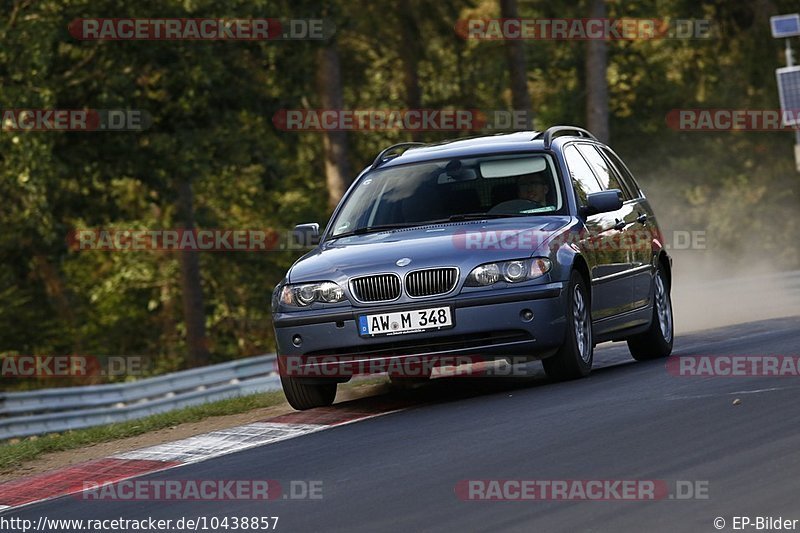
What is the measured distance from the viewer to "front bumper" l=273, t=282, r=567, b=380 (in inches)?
410

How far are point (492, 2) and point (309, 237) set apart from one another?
1462 inches

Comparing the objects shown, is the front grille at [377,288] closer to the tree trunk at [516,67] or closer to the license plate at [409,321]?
the license plate at [409,321]

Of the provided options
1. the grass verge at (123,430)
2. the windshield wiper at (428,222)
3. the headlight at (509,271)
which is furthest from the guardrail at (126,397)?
the headlight at (509,271)

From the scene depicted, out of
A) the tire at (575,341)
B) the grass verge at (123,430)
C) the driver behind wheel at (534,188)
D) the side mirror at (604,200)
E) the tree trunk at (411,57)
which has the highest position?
the tree trunk at (411,57)

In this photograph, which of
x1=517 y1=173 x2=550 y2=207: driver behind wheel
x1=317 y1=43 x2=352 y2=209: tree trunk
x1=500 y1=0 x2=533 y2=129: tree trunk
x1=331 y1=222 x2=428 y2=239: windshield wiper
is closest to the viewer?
x1=331 y1=222 x2=428 y2=239: windshield wiper

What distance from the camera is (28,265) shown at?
3256 centimetres

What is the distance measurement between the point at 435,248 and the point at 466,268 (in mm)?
301

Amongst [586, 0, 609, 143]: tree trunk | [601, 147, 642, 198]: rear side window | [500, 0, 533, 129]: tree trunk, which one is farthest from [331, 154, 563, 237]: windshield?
[500, 0, 533, 129]: tree trunk

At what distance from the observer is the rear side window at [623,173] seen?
13617 mm

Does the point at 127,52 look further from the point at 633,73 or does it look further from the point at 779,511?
the point at 633,73

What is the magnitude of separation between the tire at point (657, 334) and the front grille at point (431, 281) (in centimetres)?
315

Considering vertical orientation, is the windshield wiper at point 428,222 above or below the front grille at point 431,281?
above

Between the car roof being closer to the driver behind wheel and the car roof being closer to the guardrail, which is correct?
the driver behind wheel

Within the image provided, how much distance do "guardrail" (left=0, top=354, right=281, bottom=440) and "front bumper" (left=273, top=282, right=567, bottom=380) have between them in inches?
401
